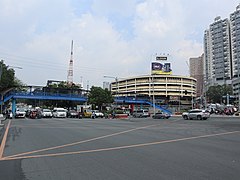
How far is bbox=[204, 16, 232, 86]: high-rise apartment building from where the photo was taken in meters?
142

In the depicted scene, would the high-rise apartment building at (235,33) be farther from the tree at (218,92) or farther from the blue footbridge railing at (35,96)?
the blue footbridge railing at (35,96)

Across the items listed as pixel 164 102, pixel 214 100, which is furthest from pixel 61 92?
pixel 214 100

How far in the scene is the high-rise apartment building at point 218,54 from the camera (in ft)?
466

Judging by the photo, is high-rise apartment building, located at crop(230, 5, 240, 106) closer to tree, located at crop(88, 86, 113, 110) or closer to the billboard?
the billboard

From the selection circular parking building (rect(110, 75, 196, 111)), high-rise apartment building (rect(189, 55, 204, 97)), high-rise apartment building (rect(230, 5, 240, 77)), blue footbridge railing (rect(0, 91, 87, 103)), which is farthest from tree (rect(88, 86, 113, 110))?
high-rise apartment building (rect(230, 5, 240, 77))

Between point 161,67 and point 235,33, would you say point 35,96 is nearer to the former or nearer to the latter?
point 161,67

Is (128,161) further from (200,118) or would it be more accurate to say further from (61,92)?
(61,92)

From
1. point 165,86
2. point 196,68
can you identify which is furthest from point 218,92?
point 165,86

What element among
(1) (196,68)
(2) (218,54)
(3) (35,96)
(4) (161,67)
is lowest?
(3) (35,96)

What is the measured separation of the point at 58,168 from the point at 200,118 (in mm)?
36897

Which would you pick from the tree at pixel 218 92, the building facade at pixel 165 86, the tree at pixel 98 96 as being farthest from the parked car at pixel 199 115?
the building facade at pixel 165 86

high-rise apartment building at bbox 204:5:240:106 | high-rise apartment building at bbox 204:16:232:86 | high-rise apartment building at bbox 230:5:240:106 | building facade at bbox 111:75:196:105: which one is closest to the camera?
high-rise apartment building at bbox 230:5:240:106

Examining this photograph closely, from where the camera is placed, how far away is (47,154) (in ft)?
31.8

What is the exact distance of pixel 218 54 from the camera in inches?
5792
